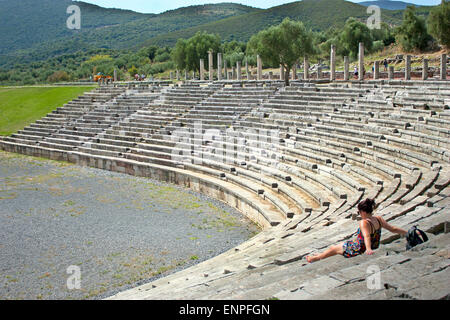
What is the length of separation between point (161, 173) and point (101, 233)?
24.7 ft

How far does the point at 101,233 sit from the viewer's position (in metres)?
13.2

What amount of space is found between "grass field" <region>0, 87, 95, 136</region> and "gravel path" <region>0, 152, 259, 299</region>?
1346 cm

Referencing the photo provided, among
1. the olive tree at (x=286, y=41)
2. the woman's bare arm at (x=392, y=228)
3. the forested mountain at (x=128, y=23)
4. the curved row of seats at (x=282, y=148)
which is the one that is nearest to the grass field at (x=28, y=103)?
the curved row of seats at (x=282, y=148)

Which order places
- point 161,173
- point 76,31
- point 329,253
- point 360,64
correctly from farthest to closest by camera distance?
point 76,31
point 360,64
point 161,173
point 329,253

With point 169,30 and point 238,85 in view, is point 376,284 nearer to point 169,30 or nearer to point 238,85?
point 238,85

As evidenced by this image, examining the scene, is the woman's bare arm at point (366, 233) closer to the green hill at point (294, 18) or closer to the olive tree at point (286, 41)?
the olive tree at point (286, 41)

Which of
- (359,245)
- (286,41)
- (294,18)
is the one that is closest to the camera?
(359,245)

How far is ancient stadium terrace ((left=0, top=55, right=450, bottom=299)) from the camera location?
6207 millimetres

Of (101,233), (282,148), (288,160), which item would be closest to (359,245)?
(101,233)

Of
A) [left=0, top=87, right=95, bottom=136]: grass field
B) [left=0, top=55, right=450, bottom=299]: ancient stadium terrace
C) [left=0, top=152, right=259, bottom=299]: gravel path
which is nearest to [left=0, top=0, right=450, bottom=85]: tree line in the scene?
[left=0, top=55, right=450, bottom=299]: ancient stadium terrace

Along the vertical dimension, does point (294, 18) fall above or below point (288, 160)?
above

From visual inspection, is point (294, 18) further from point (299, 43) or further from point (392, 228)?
point (392, 228)

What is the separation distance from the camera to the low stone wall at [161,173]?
15305 mm

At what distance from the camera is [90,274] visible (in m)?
10.4
